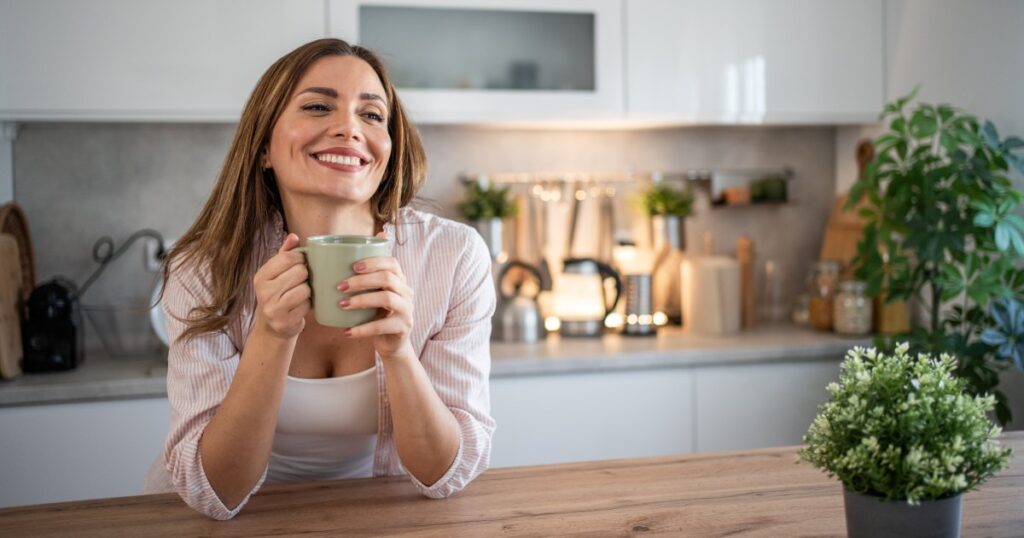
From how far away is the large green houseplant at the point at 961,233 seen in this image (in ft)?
7.29

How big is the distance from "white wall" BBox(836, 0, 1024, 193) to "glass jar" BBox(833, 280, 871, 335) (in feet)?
1.83

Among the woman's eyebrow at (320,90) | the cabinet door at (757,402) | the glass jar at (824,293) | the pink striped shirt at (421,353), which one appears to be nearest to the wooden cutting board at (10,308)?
the pink striped shirt at (421,353)

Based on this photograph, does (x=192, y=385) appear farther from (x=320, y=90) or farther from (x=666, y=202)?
(x=666, y=202)

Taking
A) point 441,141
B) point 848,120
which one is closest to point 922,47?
point 848,120

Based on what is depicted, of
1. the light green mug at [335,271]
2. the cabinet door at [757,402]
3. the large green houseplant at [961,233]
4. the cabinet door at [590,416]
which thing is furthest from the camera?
the cabinet door at [757,402]

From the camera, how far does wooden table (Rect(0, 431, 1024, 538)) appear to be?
1095 millimetres

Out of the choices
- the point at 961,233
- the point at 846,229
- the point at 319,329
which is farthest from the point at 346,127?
the point at 846,229

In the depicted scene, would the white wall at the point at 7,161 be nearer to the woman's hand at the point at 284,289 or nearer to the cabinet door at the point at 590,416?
the cabinet door at the point at 590,416

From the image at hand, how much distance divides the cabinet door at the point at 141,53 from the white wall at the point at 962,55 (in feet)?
5.45

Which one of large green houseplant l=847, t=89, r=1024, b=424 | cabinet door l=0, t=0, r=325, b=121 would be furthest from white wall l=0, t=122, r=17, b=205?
large green houseplant l=847, t=89, r=1024, b=424

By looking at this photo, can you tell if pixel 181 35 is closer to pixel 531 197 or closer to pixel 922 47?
pixel 531 197

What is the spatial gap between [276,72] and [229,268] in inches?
11.8

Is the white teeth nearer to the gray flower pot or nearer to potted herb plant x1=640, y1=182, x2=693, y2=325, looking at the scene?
the gray flower pot

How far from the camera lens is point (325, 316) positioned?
3.42 ft
